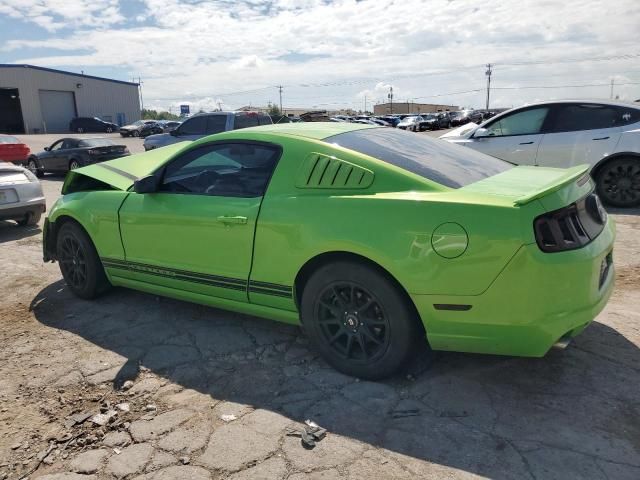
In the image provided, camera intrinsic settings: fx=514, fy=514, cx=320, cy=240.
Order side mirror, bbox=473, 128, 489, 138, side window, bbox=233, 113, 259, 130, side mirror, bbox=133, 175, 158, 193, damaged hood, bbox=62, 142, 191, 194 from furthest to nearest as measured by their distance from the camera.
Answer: side window, bbox=233, 113, 259, 130 < side mirror, bbox=473, 128, 489, 138 < damaged hood, bbox=62, 142, 191, 194 < side mirror, bbox=133, 175, 158, 193

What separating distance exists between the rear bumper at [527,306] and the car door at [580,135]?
524 centimetres

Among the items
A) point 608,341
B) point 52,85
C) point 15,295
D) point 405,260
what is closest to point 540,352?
point 405,260

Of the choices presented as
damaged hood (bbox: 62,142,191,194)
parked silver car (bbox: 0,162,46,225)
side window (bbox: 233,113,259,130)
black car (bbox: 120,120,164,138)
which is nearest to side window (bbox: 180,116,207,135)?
side window (bbox: 233,113,259,130)

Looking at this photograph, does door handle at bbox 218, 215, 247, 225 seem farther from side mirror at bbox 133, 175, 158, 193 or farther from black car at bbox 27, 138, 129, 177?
black car at bbox 27, 138, 129, 177

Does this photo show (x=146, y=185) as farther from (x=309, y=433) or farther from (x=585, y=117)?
(x=585, y=117)

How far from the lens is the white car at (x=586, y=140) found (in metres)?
7.20

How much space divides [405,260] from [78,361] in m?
2.39

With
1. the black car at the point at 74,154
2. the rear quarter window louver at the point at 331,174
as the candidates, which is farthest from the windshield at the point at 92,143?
the rear quarter window louver at the point at 331,174

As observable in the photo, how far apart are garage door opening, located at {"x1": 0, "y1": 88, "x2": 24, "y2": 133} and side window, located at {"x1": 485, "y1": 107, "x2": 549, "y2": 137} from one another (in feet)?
156

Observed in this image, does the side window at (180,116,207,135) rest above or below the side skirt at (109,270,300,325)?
above

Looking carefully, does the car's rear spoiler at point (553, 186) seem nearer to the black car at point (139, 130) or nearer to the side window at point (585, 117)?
the side window at point (585, 117)

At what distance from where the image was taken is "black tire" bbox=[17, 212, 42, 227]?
7.62 m

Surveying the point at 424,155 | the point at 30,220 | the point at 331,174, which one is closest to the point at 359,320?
the point at 331,174

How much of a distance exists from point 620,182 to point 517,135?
1580mm
